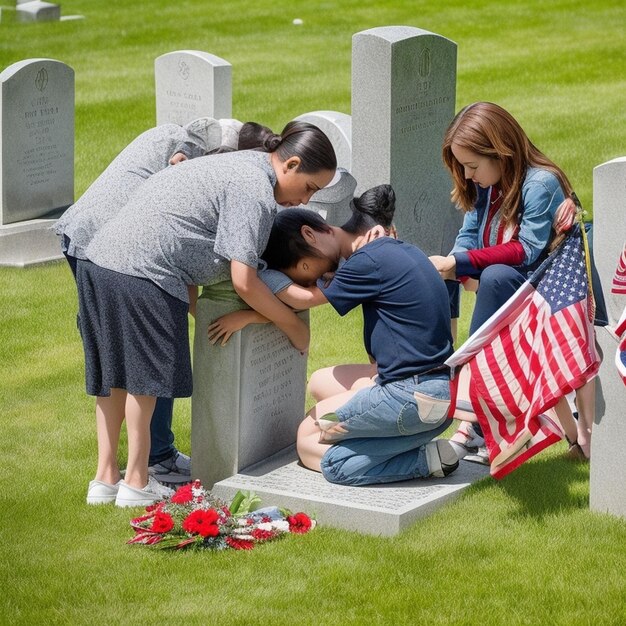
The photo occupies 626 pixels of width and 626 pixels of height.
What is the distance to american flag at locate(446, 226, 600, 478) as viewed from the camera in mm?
5562

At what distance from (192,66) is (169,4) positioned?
13802 mm

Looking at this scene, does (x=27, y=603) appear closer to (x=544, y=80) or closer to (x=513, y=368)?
(x=513, y=368)

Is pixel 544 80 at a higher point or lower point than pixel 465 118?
lower

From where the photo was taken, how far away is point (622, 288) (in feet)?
17.3

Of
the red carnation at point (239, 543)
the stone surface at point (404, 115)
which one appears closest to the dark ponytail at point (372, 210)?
the red carnation at point (239, 543)

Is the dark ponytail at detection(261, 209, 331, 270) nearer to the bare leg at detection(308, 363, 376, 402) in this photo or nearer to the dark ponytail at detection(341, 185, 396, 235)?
the dark ponytail at detection(341, 185, 396, 235)

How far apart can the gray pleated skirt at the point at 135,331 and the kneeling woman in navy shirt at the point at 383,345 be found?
1.86 feet

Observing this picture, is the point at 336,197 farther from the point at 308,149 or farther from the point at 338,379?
the point at 308,149

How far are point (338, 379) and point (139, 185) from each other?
1.38m

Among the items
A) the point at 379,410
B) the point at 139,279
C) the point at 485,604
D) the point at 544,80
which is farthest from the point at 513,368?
the point at 544,80

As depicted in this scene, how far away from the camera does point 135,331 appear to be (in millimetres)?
5727

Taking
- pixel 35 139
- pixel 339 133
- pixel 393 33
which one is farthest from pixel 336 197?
pixel 35 139

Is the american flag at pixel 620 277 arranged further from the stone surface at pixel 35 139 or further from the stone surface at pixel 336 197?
the stone surface at pixel 35 139

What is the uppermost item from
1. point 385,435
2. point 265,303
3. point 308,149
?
point 308,149
